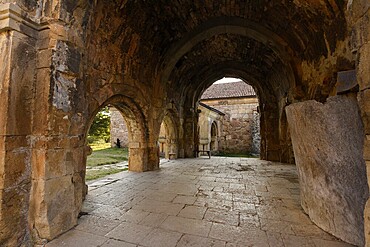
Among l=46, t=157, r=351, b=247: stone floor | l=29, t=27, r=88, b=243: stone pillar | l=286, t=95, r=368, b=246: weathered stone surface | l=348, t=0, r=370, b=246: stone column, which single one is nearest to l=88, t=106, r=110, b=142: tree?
l=46, t=157, r=351, b=247: stone floor

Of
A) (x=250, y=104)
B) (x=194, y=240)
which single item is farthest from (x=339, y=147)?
(x=250, y=104)

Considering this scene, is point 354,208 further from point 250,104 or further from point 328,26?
point 250,104

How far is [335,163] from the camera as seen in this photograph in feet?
6.46

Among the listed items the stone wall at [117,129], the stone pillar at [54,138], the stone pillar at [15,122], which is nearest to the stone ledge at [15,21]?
the stone pillar at [15,122]

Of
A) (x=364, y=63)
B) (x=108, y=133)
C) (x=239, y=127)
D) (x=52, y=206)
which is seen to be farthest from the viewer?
(x=108, y=133)

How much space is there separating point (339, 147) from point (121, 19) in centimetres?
414

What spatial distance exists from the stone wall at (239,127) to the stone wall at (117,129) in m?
7.46

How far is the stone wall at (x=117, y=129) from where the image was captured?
13.3 metres

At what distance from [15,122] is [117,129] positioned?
1207 centimetres

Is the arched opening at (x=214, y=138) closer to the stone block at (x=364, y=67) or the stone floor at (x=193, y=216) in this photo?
the stone floor at (x=193, y=216)

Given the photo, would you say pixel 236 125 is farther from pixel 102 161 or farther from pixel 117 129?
pixel 102 161

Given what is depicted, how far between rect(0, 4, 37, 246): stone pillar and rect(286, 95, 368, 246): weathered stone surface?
126 inches

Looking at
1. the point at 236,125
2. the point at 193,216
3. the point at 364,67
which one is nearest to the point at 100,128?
the point at 236,125

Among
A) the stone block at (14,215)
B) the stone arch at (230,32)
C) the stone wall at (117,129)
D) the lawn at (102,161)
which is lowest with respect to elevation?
the lawn at (102,161)
